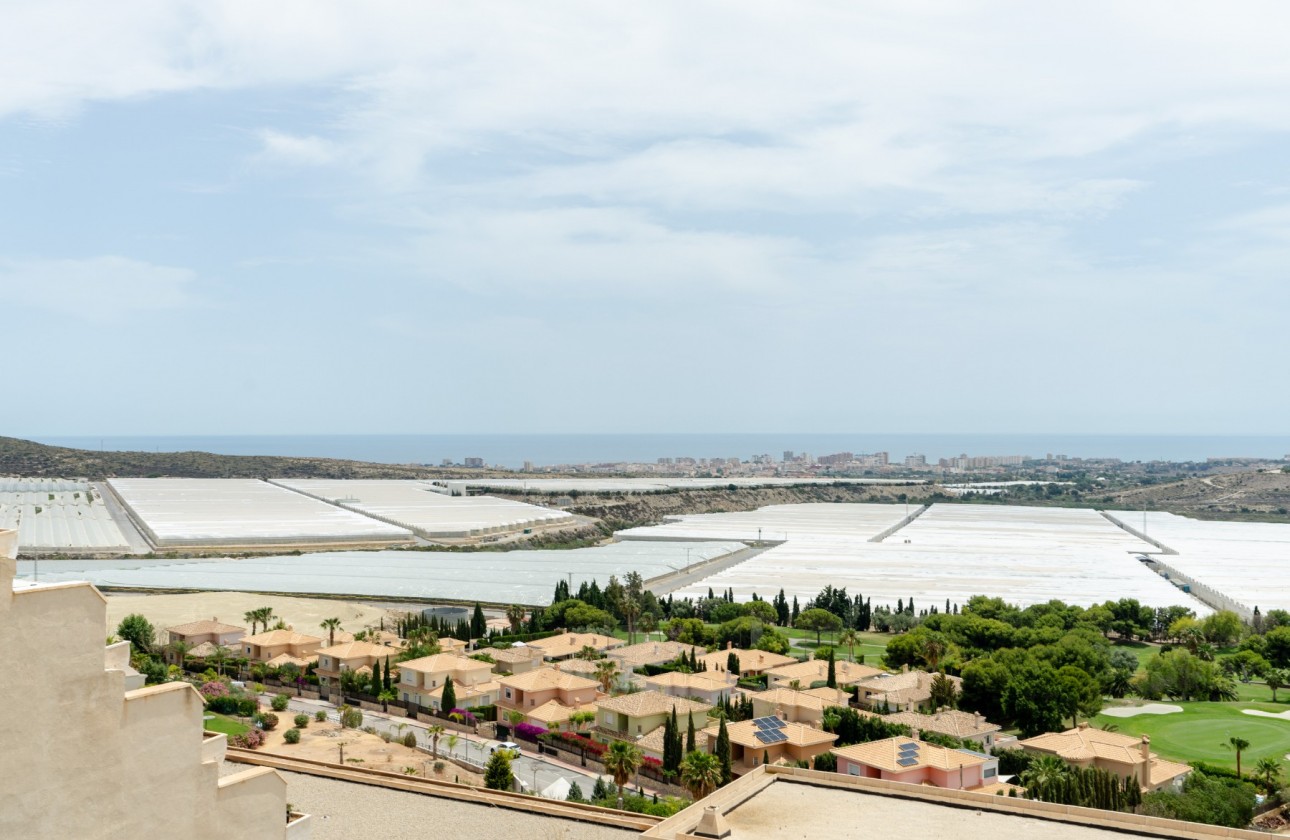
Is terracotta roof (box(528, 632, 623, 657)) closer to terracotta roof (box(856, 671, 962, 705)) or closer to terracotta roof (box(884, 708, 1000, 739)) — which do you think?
terracotta roof (box(856, 671, 962, 705))

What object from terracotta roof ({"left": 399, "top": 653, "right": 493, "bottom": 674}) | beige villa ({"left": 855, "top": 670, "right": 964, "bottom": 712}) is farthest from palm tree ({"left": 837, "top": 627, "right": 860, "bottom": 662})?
terracotta roof ({"left": 399, "top": 653, "right": 493, "bottom": 674})

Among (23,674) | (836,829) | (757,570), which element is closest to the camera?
(23,674)

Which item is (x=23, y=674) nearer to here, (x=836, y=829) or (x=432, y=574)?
(x=836, y=829)

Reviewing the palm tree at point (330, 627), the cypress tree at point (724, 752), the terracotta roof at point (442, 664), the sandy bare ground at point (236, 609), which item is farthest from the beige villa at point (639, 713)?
the sandy bare ground at point (236, 609)

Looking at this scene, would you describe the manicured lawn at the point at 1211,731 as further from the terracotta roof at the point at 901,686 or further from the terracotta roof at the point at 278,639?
the terracotta roof at the point at 278,639

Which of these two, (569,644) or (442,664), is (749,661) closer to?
(569,644)

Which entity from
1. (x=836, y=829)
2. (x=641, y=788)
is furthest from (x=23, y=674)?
(x=641, y=788)
